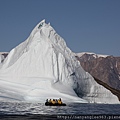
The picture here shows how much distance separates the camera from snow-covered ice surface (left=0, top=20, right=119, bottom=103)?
99.6m

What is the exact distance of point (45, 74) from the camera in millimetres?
106688

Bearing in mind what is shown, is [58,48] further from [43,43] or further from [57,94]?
[57,94]

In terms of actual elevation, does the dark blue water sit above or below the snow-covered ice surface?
below

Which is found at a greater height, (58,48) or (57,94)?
(58,48)

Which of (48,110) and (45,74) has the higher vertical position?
(45,74)

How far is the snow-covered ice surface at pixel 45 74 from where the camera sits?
9956 centimetres

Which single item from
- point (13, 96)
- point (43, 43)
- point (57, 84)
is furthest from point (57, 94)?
point (43, 43)

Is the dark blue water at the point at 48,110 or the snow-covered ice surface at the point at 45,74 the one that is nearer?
the dark blue water at the point at 48,110

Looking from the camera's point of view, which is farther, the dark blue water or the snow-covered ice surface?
the snow-covered ice surface

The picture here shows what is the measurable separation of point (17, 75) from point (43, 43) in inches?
505

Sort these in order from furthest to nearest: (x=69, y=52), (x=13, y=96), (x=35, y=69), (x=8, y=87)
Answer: (x=69, y=52) → (x=35, y=69) → (x=8, y=87) → (x=13, y=96)

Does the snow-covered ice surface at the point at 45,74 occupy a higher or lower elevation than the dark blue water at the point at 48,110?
higher

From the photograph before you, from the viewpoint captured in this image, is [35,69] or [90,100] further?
[90,100]

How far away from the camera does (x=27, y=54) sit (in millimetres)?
111062
